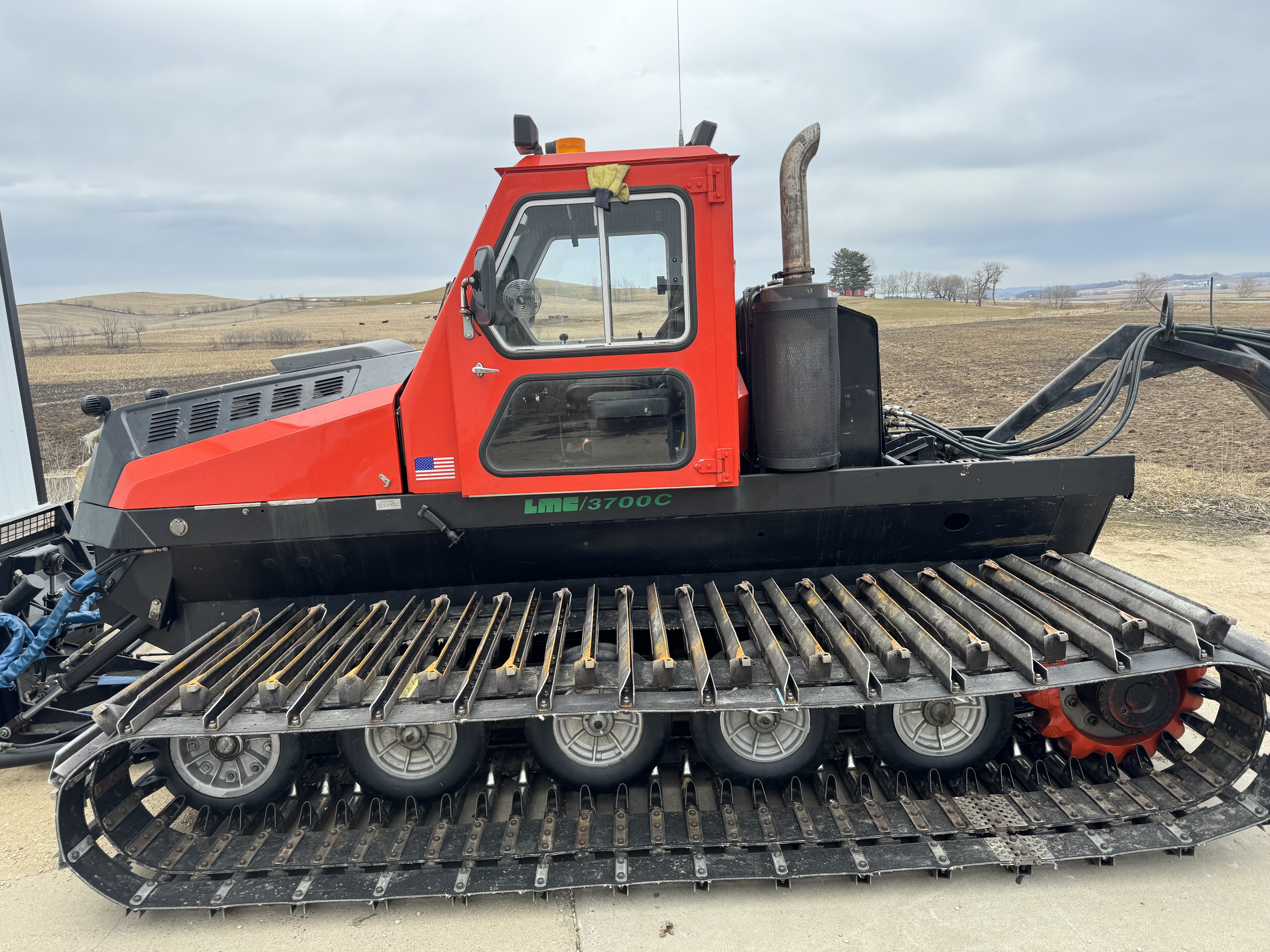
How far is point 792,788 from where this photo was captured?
3639 mm

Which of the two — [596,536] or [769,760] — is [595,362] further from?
[769,760]

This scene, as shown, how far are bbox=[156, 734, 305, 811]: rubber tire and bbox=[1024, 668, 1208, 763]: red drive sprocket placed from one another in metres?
3.46

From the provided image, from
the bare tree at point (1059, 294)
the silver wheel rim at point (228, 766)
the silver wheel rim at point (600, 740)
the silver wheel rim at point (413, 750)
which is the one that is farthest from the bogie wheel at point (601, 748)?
the bare tree at point (1059, 294)

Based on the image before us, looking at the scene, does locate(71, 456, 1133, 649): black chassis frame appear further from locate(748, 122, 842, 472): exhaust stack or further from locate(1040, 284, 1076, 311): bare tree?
locate(1040, 284, 1076, 311): bare tree

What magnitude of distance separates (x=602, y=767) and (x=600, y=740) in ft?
0.44

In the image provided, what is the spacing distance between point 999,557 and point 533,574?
102 inches

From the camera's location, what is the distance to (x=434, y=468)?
12.3 ft

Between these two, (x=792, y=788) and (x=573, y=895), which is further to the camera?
(x=792, y=788)

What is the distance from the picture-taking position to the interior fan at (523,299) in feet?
11.6

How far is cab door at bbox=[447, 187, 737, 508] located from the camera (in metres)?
3.47

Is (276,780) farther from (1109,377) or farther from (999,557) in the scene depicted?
(1109,377)

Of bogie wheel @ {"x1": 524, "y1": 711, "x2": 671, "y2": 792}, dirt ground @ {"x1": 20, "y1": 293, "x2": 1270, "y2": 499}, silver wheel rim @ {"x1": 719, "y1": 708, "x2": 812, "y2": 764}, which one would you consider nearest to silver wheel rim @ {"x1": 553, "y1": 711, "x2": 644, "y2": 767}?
bogie wheel @ {"x1": 524, "y1": 711, "x2": 671, "y2": 792}

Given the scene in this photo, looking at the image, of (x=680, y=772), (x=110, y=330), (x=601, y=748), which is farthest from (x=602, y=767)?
(x=110, y=330)

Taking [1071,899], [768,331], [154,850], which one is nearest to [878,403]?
[768,331]
